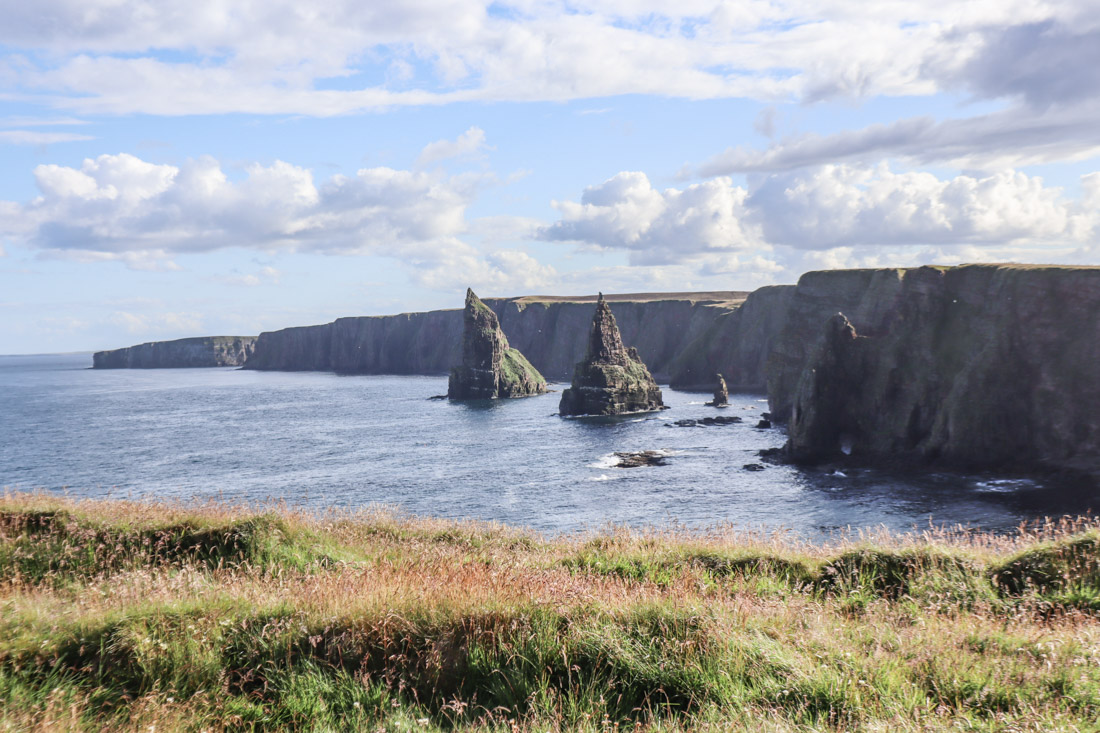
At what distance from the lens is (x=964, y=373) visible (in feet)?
221

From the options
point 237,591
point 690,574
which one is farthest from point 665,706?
point 237,591

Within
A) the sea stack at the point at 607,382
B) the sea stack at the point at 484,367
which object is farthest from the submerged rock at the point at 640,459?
the sea stack at the point at 484,367

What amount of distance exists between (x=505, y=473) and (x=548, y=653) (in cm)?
6200

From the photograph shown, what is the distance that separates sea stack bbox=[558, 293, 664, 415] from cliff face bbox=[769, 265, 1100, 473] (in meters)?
46.0

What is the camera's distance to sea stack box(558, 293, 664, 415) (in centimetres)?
12031

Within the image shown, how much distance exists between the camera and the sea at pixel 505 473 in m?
49.0

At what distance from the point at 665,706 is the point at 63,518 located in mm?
13317

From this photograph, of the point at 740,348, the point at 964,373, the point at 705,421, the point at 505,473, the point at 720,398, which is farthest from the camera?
the point at 740,348

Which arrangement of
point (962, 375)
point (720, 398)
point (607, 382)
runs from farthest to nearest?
point (720, 398), point (607, 382), point (962, 375)

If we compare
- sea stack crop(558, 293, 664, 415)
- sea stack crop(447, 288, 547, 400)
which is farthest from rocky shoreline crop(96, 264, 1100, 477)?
sea stack crop(447, 288, 547, 400)

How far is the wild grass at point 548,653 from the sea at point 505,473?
6768 mm

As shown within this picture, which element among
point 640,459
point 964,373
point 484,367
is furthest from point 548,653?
Result: point 484,367

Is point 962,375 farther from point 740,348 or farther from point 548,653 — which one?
point 740,348

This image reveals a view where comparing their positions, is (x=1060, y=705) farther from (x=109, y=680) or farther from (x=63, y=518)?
(x=63, y=518)
